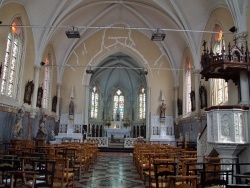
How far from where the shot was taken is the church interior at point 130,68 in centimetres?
989

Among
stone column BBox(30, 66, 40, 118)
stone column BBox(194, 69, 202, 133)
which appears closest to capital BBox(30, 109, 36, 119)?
stone column BBox(30, 66, 40, 118)

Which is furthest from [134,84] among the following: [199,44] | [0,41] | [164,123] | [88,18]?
[0,41]

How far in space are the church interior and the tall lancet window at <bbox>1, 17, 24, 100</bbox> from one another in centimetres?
6

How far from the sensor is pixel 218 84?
51.1 feet

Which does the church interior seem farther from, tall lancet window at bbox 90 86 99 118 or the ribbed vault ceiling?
tall lancet window at bbox 90 86 99 118

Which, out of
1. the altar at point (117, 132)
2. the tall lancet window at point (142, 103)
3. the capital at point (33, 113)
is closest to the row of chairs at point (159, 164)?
the capital at point (33, 113)

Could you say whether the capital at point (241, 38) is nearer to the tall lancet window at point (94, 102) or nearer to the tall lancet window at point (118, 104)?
the tall lancet window at point (94, 102)

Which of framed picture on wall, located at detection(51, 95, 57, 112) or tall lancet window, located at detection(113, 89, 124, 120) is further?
tall lancet window, located at detection(113, 89, 124, 120)

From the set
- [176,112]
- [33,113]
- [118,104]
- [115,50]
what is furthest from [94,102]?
[33,113]

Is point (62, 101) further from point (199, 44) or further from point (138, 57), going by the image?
point (199, 44)

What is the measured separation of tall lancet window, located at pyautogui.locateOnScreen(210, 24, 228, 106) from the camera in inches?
576

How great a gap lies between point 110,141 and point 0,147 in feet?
53.3

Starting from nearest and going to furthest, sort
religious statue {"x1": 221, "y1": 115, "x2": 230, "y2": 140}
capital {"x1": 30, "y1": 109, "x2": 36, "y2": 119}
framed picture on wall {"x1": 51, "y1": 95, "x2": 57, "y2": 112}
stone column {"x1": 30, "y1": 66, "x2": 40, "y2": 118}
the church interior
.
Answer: religious statue {"x1": 221, "y1": 115, "x2": 230, "y2": 140} → the church interior → capital {"x1": 30, "y1": 109, "x2": 36, "y2": 119} → stone column {"x1": 30, "y1": 66, "x2": 40, "y2": 118} → framed picture on wall {"x1": 51, "y1": 95, "x2": 57, "y2": 112}

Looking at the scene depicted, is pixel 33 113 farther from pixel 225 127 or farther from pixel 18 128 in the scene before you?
pixel 225 127
